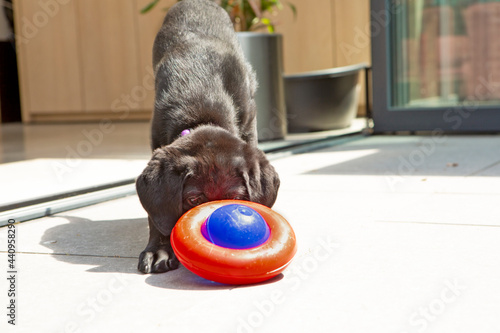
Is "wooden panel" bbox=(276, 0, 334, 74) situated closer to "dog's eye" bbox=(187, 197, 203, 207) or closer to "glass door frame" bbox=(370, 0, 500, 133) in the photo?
"glass door frame" bbox=(370, 0, 500, 133)

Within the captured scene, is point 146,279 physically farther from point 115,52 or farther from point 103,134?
point 115,52

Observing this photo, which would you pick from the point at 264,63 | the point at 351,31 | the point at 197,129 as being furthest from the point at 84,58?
the point at 197,129

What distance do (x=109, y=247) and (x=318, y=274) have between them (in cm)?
91

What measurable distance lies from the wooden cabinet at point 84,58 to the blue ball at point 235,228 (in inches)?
326

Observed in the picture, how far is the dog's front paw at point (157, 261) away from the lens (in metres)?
1.99

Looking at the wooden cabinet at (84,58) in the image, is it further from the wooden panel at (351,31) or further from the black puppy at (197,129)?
the black puppy at (197,129)

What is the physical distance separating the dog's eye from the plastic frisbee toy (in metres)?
0.12

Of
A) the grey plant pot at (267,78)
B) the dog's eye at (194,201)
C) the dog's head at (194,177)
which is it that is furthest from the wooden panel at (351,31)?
the dog's eye at (194,201)

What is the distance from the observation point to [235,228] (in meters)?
1.81

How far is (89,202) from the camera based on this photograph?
3.30 m

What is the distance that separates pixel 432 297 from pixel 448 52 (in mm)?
4677
